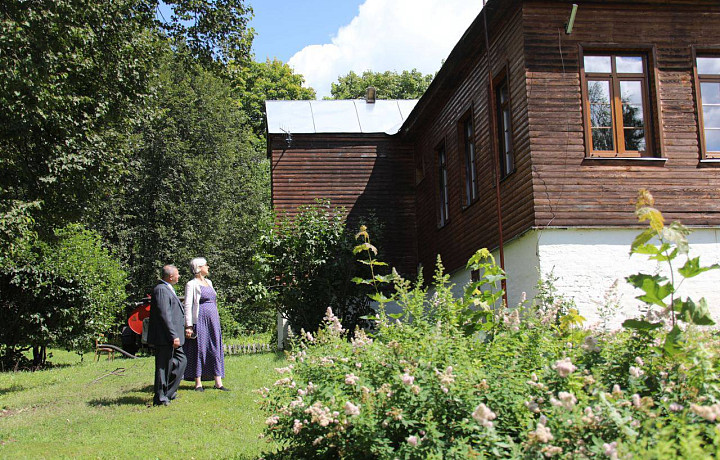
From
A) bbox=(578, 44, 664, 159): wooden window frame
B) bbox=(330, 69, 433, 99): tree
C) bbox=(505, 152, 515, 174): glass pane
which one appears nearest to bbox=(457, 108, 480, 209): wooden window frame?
bbox=(505, 152, 515, 174): glass pane

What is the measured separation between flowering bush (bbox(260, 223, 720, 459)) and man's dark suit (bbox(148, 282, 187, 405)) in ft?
15.0

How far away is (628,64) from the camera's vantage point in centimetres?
1370

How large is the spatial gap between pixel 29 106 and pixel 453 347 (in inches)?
397

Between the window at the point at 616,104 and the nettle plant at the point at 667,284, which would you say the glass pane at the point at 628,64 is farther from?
the nettle plant at the point at 667,284

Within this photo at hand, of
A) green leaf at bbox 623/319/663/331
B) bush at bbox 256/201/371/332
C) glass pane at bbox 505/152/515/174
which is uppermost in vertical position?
glass pane at bbox 505/152/515/174

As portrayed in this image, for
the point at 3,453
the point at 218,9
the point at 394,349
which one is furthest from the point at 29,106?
the point at 394,349

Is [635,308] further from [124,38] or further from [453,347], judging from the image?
[124,38]

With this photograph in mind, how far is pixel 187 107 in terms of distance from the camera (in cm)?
3881

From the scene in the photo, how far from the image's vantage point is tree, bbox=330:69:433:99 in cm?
5303

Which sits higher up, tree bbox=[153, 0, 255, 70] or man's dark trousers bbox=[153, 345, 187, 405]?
tree bbox=[153, 0, 255, 70]

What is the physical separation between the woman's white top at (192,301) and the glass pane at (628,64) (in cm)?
837

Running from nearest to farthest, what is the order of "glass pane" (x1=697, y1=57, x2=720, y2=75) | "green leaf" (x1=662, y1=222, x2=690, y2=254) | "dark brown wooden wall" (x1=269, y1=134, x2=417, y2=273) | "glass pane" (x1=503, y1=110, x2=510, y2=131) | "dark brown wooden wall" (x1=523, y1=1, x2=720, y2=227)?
1. "green leaf" (x1=662, y1=222, x2=690, y2=254)
2. "dark brown wooden wall" (x1=523, y1=1, x2=720, y2=227)
3. "glass pane" (x1=697, y1=57, x2=720, y2=75)
4. "glass pane" (x1=503, y1=110, x2=510, y2=131)
5. "dark brown wooden wall" (x1=269, y1=134, x2=417, y2=273)

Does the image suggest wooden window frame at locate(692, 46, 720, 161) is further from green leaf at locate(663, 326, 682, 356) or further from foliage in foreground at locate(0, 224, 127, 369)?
foliage in foreground at locate(0, 224, 127, 369)

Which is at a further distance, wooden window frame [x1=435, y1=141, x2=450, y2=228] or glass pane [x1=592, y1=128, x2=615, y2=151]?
wooden window frame [x1=435, y1=141, x2=450, y2=228]
